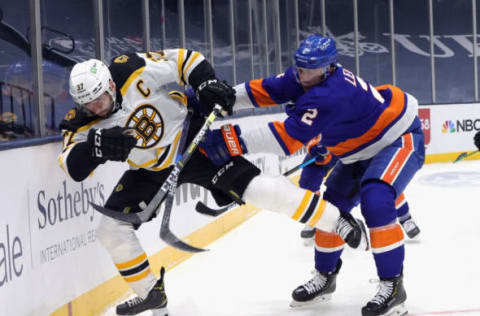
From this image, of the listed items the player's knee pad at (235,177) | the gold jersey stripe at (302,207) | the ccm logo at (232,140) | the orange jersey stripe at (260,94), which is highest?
the orange jersey stripe at (260,94)

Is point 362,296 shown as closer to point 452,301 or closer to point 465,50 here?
point 452,301

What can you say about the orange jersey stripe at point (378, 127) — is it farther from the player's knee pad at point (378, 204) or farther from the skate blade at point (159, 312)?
the skate blade at point (159, 312)

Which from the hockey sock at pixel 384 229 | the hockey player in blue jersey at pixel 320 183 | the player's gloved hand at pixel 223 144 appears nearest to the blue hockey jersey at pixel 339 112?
the player's gloved hand at pixel 223 144

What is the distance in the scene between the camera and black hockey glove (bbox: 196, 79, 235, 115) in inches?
102

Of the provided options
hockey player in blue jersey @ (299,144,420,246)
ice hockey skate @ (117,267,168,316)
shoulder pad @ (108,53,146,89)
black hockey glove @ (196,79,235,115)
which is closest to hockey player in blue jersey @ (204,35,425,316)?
black hockey glove @ (196,79,235,115)

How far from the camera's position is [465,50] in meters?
11.3

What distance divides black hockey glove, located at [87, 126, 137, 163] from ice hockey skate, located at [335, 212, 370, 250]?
32.5 inches

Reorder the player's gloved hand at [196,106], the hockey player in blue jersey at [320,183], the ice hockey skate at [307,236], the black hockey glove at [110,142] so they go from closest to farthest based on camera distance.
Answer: the black hockey glove at [110,142] < the player's gloved hand at [196,106] < the hockey player in blue jersey at [320,183] < the ice hockey skate at [307,236]

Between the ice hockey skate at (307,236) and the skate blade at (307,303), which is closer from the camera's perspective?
the skate blade at (307,303)

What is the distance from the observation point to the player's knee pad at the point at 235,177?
2658 mm

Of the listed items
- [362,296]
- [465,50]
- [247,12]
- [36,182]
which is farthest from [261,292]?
[465,50]

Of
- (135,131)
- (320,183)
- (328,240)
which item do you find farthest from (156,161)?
(320,183)

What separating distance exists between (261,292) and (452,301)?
2.67 feet

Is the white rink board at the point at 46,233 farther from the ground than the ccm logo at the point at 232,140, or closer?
closer
